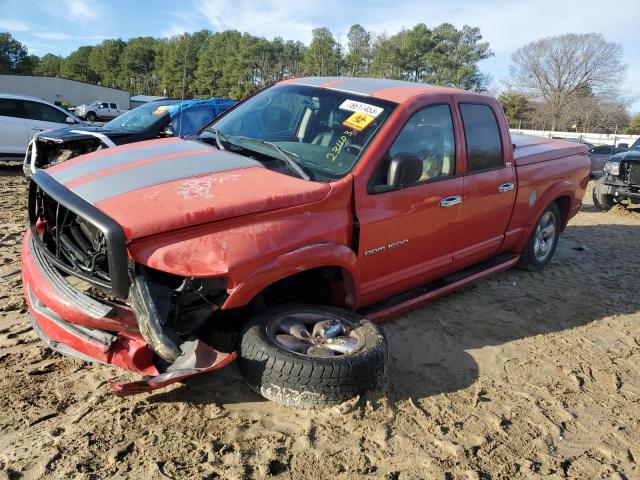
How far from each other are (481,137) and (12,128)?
1031 cm

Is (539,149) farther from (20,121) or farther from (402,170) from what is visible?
(20,121)

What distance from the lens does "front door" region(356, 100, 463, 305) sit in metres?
3.46

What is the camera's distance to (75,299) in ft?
9.14

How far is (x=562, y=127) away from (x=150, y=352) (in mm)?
53410

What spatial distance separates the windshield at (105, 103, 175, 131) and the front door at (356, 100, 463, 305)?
5.18 m

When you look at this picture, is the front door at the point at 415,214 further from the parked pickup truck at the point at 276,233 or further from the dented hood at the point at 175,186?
the dented hood at the point at 175,186

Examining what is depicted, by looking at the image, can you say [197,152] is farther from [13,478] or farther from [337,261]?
[13,478]

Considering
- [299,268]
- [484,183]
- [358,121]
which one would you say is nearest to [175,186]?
[299,268]

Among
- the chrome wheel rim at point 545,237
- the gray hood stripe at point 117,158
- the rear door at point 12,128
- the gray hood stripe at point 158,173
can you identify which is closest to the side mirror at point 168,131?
the gray hood stripe at point 117,158

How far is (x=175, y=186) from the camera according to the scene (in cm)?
291

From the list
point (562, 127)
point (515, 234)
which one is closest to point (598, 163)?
point (515, 234)

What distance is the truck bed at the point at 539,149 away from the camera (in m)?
5.08

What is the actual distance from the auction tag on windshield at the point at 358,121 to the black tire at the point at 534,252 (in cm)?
Result: 276

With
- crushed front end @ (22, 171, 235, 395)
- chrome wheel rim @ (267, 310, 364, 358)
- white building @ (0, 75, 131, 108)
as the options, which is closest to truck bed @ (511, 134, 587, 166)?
chrome wheel rim @ (267, 310, 364, 358)
